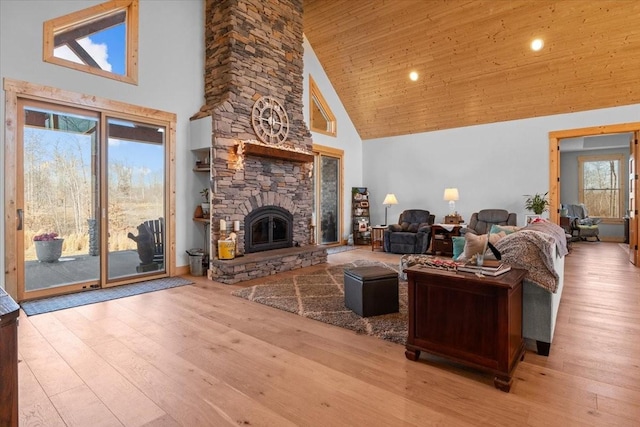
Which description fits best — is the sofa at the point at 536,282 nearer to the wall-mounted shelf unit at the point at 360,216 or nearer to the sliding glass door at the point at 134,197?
the sliding glass door at the point at 134,197

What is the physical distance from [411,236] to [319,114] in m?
3.68

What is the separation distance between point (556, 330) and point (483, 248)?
3.69 ft

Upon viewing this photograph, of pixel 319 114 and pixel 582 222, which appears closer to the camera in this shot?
pixel 319 114

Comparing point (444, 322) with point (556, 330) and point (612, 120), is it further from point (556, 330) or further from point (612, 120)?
point (612, 120)

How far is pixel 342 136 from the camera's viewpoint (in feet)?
28.9

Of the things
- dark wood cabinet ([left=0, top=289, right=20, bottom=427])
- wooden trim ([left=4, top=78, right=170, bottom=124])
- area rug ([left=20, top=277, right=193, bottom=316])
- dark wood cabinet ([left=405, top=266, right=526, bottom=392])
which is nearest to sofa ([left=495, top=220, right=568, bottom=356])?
dark wood cabinet ([left=405, top=266, right=526, bottom=392])

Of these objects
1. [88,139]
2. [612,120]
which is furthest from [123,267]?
[612,120]

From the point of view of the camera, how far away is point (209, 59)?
5480mm

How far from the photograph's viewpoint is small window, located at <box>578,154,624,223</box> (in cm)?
990

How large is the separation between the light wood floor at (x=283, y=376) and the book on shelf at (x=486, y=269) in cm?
68

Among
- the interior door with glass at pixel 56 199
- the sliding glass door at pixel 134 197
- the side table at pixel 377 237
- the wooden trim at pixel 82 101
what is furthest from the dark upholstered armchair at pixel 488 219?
the interior door with glass at pixel 56 199

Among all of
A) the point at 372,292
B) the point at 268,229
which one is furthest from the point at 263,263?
the point at 372,292

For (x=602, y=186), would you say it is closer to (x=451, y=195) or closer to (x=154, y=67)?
(x=451, y=195)

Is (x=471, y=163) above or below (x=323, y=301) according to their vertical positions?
above
